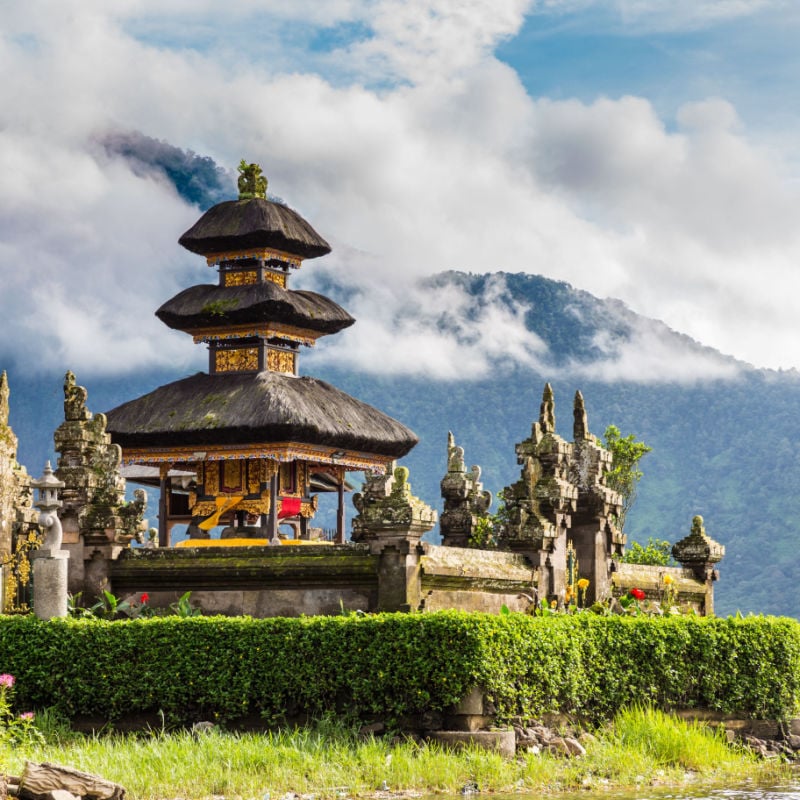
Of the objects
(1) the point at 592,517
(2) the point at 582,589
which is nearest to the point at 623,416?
(1) the point at 592,517

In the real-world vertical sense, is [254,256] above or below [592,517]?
above

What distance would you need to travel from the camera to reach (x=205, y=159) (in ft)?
A: 398

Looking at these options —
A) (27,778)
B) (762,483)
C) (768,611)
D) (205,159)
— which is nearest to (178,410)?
(27,778)

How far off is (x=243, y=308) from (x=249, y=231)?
6.37ft

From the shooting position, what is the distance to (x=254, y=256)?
3462 centimetres

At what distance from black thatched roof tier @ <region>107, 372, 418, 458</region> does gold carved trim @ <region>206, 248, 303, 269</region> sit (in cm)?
283

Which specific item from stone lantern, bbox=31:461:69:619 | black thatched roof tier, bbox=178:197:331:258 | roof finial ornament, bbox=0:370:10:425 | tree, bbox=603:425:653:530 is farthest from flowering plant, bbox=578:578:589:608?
tree, bbox=603:425:653:530

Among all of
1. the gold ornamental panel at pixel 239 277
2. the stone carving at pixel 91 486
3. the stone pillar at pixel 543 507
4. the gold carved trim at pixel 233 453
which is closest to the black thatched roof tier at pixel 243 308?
the gold ornamental panel at pixel 239 277

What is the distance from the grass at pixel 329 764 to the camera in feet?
56.1

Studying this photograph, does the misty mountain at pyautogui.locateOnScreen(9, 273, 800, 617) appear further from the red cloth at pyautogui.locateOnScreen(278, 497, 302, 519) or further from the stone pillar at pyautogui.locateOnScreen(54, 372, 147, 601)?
the stone pillar at pyautogui.locateOnScreen(54, 372, 147, 601)

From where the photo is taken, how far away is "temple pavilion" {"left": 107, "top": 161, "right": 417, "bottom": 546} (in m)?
31.6

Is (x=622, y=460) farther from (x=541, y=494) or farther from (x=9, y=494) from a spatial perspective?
(x=9, y=494)

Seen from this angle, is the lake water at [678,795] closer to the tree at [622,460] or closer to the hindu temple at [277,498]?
the hindu temple at [277,498]

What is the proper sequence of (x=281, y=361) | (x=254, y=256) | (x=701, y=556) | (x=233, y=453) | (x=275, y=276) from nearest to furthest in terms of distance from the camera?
(x=701, y=556)
(x=233, y=453)
(x=281, y=361)
(x=254, y=256)
(x=275, y=276)
